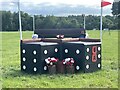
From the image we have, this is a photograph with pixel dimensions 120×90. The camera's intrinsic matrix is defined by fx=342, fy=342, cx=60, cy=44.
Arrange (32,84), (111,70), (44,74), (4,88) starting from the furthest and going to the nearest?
(111,70) → (44,74) → (32,84) → (4,88)

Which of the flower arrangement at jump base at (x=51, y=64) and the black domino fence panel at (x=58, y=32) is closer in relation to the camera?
the flower arrangement at jump base at (x=51, y=64)

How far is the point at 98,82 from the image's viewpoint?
648 centimetres

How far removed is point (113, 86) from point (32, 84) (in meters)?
1.47

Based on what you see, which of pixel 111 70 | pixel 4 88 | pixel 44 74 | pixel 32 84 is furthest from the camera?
pixel 111 70

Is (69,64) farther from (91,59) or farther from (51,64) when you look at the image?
(91,59)

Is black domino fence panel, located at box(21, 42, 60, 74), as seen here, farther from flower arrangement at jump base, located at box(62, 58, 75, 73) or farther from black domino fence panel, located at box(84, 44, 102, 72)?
black domino fence panel, located at box(84, 44, 102, 72)

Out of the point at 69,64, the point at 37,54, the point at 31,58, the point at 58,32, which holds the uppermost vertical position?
the point at 58,32

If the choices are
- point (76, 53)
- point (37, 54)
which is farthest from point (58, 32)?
point (37, 54)

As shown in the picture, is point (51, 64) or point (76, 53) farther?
point (76, 53)

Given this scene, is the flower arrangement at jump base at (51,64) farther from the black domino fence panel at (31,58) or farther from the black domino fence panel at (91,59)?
the black domino fence panel at (91,59)

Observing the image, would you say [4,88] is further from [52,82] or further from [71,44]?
[71,44]

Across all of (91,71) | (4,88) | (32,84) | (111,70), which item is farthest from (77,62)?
(4,88)

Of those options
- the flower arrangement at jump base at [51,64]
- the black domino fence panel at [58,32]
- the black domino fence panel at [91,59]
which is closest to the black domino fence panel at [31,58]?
the flower arrangement at jump base at [51,64]

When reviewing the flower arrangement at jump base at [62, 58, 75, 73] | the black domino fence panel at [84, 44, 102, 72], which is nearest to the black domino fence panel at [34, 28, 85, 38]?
A: the black domino fence panel at [84, 44, 102, 72]
